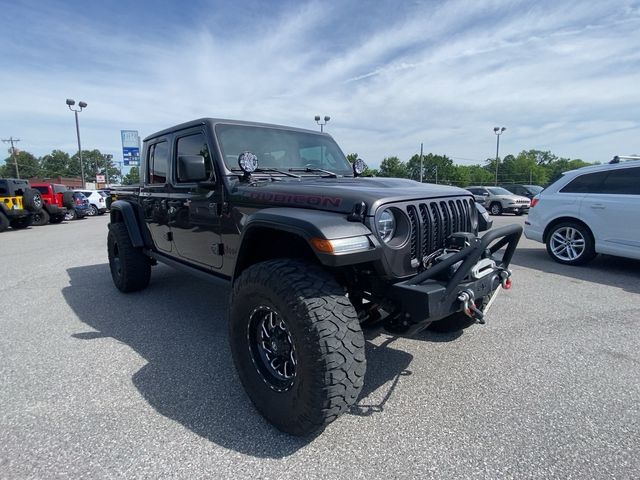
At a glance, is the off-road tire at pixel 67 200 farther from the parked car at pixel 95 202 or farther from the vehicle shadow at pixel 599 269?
the vehicle shadow at pixel 599 269

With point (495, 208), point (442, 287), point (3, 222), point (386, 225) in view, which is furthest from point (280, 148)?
point (495, 208)

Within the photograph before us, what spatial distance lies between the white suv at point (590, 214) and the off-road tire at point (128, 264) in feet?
21.1

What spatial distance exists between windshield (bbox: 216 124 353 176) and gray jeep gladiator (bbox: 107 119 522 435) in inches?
0.5

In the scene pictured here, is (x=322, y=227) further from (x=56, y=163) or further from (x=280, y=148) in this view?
(x=56, y=163)

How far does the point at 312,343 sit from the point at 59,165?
125120 millimetres

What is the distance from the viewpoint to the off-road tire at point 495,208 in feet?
60.2

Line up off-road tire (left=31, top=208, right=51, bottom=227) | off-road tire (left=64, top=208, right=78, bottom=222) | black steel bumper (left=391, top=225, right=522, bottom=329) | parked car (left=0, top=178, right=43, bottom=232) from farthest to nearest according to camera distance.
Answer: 1. off-road tire (left=64, top=208, right=78, bottom=222)
2. off-road tire (left=31, top=208, right=51, bottom=227)
3. parked car (left=0, top=178, right=43, bottom=232)
4. black steel bumper (left=391, top=225, right=522, bottom=329)

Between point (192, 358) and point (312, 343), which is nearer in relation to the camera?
point (312, 343)

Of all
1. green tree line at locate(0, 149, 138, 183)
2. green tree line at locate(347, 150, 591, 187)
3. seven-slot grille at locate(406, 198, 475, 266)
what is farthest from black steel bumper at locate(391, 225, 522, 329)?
green tree line at locate(0, 149, 138, 183)

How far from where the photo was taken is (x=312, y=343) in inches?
76.1

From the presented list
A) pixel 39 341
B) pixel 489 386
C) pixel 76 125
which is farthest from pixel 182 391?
pixel 76 125

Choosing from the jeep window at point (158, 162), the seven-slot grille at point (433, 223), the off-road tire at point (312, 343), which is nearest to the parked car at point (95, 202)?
the jeep window at point (158, 162)

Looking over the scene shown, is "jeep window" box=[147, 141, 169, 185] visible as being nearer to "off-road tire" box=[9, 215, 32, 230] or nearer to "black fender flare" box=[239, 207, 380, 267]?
"black fender flare" box=[239, 207, 380, 267]

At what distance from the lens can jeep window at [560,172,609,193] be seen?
6020 millimetres
